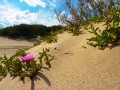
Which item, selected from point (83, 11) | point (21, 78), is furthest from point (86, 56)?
point (83, 11)

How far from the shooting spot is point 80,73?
324 centimetres

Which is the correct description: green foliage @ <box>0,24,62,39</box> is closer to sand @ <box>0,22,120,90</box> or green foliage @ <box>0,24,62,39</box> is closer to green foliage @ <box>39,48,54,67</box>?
green foliage @ <box>39,48,54,67</box>

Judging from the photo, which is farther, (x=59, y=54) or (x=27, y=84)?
(x=59, y=54)

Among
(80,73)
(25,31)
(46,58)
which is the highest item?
(46,58)

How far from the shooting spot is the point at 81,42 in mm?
4012

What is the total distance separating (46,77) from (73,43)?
0.91 meters

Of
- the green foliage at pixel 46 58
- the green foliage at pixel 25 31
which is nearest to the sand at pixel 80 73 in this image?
the green foliage at pixel 46 58

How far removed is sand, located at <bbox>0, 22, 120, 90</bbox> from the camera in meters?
3.07

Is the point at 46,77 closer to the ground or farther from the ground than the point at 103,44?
closer to the ground

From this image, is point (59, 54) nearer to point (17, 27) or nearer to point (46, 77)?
point (46, 77)

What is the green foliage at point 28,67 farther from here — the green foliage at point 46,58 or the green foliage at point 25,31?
the green foliage at point 25,31

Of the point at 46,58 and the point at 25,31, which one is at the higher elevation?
the point at 46,58

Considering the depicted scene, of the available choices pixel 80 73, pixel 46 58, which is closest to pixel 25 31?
pixel 46 58

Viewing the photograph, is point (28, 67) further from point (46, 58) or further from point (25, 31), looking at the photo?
point (25, 31)
